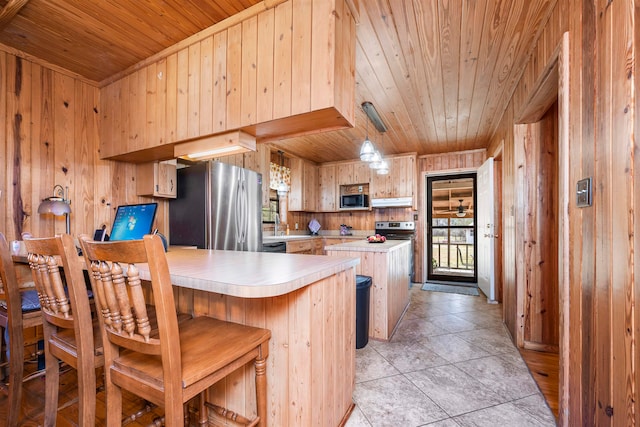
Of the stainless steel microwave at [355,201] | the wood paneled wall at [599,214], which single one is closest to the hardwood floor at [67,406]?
the wood paneled wall at [599,214]

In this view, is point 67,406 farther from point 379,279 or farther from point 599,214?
point 599,214

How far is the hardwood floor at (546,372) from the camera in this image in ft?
5.77

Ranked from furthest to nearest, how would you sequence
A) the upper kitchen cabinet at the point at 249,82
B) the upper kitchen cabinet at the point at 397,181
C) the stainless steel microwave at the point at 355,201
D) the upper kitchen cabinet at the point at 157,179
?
the stainless steel microwave at the point at 355,201 < the upper kitchen cabinet at the point at 397,181 < the upper kitchen cabinet at the point at 157,179 < the upper kitchen cabinet at the point at 249,82

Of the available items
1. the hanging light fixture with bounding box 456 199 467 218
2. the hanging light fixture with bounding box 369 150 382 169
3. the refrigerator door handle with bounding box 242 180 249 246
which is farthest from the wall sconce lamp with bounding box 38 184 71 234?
the hanging light fixture with bounding box 456 199 467 218

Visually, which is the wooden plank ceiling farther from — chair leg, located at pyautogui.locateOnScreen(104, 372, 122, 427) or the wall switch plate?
chair leg, located at pyautogui.locateOnScreen(104, 372, 122, 427)

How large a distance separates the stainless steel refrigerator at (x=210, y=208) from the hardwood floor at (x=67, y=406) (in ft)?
4.06

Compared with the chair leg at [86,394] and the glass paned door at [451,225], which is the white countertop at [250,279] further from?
the glass paned door at [451,225]

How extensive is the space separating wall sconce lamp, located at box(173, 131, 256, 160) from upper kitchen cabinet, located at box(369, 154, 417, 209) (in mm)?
3623

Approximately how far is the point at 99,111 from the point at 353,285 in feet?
9.05

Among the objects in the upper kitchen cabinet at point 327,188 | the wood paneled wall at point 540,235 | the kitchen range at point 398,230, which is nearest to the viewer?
the wood paneled wall at point 540,235

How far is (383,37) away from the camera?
1.95 metres

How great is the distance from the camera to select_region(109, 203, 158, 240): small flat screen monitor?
195cm

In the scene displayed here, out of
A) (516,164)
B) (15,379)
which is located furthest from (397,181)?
(15,379)

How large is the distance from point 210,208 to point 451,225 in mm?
4668
